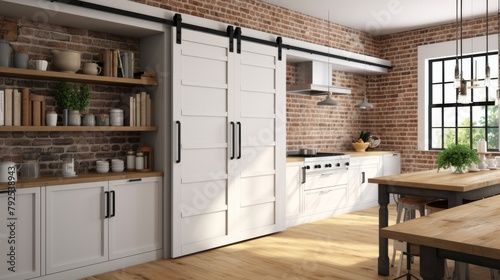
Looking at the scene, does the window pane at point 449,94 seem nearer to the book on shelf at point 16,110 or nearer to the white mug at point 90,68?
the white mug at point 90,68

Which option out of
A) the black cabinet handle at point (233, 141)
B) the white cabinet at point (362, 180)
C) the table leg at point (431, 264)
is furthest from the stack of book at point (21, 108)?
the white cabinet at point (362, 180)

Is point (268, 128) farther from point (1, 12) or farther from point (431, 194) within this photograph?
point (1, 12)

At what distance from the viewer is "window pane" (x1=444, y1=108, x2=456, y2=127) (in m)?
8.13

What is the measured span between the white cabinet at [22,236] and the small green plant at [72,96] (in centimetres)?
95

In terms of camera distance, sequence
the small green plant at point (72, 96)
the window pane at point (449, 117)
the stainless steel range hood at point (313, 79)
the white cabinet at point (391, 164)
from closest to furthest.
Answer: the small green plant at point (72, 96) → the stainless steel range hood at point (313, 79) → the window pane at point (449, 117) → the white cabinet at point (391, 164)

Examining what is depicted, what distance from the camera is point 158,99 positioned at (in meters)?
4.97

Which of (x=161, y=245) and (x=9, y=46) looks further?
(x=161, y=245)

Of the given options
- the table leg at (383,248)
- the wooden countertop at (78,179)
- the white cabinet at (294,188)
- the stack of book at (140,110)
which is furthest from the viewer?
the white cabinet at (294,188)

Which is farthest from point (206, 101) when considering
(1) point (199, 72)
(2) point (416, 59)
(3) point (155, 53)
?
(2) point (416, 59)

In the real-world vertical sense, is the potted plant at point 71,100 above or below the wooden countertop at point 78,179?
above

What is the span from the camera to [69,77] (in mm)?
4324

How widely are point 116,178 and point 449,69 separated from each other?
6463 mm

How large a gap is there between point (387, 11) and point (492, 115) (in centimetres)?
258

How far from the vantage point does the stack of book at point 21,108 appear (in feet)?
13.0
